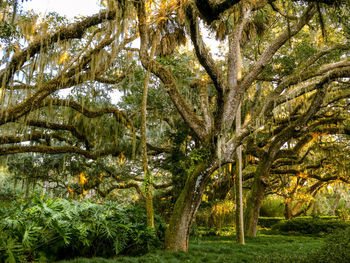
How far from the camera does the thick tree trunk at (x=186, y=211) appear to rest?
18.8 feet

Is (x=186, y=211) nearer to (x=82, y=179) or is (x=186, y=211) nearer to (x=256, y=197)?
(x=256, y=197)

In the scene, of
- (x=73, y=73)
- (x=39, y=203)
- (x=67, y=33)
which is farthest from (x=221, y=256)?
(x=67, y=33)

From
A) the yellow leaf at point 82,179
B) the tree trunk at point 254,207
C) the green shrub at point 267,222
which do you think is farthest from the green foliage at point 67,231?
the green shrub at point 267,222

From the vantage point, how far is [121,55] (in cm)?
827

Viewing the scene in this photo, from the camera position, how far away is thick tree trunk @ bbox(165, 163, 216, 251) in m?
5.72

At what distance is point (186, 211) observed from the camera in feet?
19.2

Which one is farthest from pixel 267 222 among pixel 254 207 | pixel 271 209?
pixel 254 207

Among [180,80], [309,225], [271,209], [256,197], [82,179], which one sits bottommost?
[309,225]

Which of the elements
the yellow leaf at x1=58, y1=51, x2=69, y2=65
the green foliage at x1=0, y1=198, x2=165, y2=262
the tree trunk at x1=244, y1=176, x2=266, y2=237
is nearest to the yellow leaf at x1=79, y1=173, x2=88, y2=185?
the yellow leaf at x1=58, y1=51, x2=69, y2=65

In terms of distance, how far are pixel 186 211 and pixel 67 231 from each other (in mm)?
2346

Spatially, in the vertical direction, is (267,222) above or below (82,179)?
below

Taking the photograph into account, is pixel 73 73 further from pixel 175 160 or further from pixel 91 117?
pixel 175 160

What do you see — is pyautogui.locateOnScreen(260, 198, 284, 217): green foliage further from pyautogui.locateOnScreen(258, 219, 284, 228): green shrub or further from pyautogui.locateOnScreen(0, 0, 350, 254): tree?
pyautogui.locateOnScreen(0, 0, 350, 254): tree

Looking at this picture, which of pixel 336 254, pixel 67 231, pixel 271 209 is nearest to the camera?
pixel 336 254
